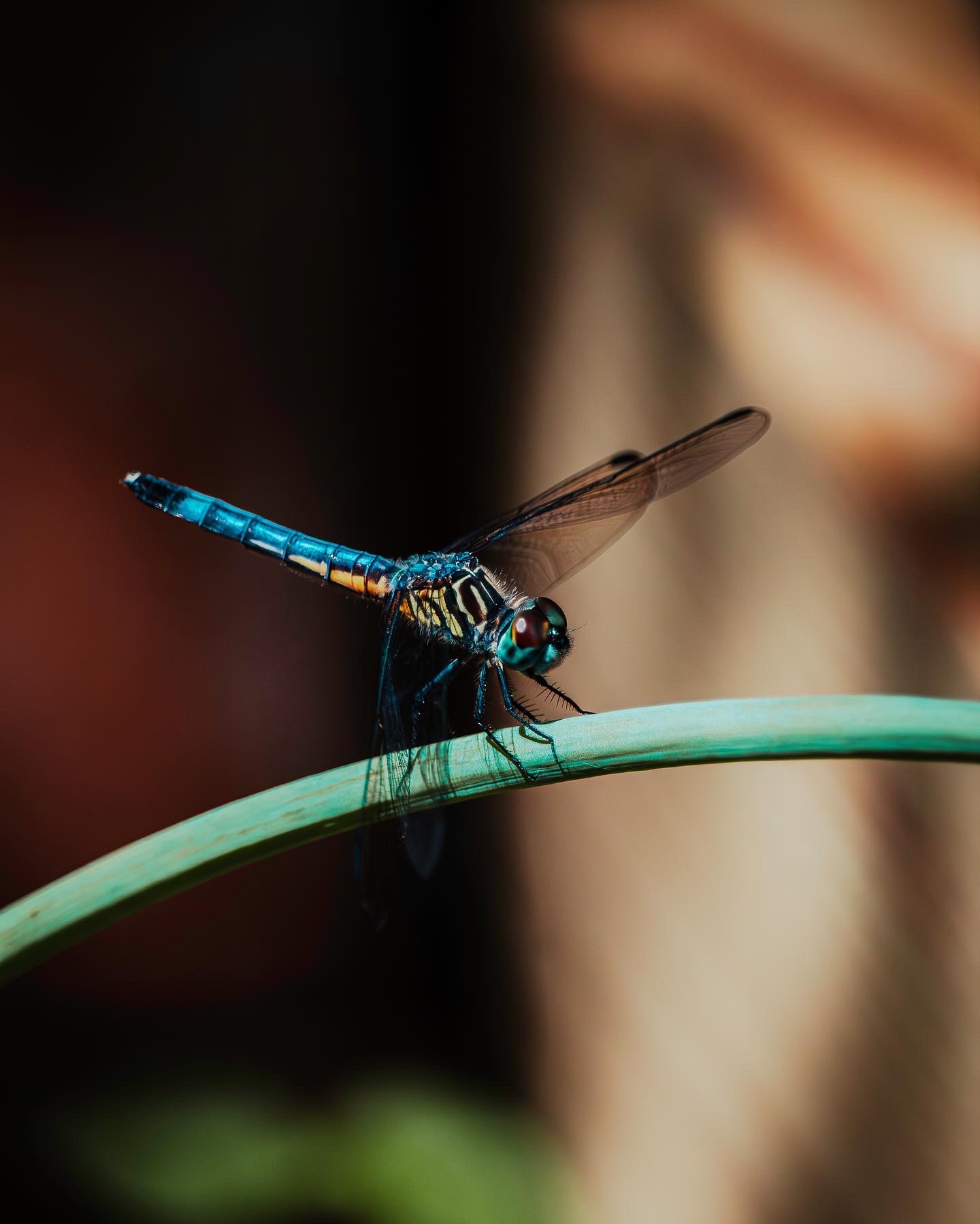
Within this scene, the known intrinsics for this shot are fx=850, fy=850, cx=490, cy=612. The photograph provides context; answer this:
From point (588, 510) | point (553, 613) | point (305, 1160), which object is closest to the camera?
point (553, 613)

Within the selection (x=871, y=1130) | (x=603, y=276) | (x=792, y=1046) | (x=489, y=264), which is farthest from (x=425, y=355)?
(x=871, y=1130)

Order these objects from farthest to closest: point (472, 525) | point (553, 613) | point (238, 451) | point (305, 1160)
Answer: point (472, 525) < point (238, 451) < point (305, 1160) < point (553, 613)

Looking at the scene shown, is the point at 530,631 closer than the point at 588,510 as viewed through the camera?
Yes

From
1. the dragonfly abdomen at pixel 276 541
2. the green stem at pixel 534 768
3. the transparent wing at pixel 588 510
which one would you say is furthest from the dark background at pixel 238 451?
the green stem at pixel 534 768

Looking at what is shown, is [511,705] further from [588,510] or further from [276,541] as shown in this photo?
[276,541]

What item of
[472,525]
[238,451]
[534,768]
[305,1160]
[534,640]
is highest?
[238,451]

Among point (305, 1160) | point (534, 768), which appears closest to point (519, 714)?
point (534, 768)

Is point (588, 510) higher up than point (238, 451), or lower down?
lower down
